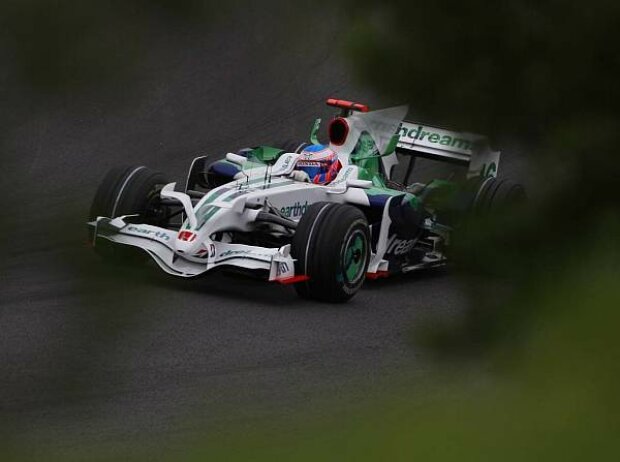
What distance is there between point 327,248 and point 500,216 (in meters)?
7.80

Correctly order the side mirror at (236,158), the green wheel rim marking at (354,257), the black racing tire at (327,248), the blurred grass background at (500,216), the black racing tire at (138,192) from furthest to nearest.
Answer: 1. the side mirror at (236,158)
2. the black racing tire at (138,192)
3. the green wheel rim marking at (354,257)
4. the black racing tire at (327,248)
5. the blurred grass background at (500,216)

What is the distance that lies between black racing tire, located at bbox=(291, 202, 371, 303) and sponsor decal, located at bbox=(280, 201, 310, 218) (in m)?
0.52

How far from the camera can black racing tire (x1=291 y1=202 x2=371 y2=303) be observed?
9.15 meters

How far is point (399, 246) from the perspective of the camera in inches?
404

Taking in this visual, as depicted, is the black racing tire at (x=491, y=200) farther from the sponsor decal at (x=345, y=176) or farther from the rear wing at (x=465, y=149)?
the sponsor decal at (x=345, y=176)

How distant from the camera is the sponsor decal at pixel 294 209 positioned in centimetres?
984

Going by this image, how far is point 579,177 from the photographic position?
132cm

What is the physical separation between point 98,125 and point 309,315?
7870mm

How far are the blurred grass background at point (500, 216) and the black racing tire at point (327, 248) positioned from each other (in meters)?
7.71

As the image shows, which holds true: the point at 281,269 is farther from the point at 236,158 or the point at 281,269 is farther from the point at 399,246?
the point at 236,158

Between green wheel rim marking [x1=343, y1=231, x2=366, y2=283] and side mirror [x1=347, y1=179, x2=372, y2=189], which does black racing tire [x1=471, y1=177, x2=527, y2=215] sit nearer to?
green wheel rim marking [x1=343, y1=231, x2=366, y2=283]

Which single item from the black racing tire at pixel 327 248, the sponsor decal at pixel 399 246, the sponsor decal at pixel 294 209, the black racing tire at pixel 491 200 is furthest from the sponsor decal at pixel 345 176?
the black racing tire at pixel 491 200

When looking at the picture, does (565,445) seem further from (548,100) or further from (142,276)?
(142,276)

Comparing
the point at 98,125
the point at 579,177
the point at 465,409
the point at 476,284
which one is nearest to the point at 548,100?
the point at 579,177
